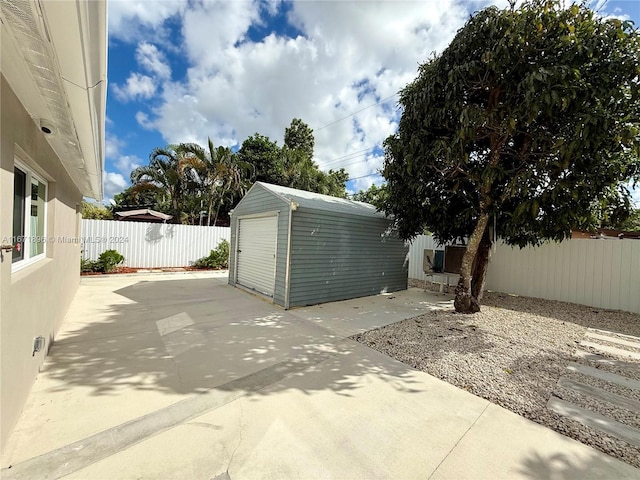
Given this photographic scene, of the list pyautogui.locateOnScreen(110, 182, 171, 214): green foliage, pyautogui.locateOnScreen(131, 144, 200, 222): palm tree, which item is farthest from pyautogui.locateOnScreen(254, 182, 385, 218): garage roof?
pyautogui.locateOnScreen(110, 182, 171, 214): green foliage

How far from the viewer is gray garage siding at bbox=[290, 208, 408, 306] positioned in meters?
6.02

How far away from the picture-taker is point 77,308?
17.3 ft

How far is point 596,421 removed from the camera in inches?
93.4

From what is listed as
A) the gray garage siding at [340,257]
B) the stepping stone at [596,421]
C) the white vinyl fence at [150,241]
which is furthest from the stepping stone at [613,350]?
the white vinyl fence at [150,241]

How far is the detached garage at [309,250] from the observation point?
597 centimetres

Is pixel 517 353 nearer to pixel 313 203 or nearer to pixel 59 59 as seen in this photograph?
pixel 313 203

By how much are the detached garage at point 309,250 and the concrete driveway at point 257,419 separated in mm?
2176

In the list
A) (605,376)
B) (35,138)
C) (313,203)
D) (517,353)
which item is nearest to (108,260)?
(313,203)

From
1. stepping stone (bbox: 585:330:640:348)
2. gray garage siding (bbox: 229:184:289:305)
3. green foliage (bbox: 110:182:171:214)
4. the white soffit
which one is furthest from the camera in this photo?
green foliage (bbox: 110:182:171:214)

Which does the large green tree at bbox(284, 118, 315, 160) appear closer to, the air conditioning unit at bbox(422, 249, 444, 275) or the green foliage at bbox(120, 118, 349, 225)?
the green foliage at bbox(120, 118, 349, 225)

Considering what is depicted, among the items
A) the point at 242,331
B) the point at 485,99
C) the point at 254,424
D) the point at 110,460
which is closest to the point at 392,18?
the point at 485,99

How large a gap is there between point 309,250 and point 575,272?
7.02m

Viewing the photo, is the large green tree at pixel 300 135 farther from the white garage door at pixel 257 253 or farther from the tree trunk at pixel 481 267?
the tree trunk at pixel 481 267

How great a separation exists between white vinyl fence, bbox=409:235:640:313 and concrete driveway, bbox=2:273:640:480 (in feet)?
22.3
